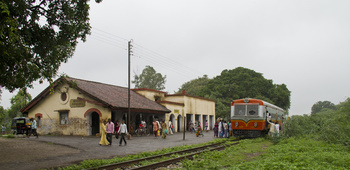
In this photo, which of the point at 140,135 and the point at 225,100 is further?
the point at 225,100

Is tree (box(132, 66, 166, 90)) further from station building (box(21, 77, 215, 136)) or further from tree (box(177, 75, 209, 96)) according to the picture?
station building (box(21, 77, 215, 136))

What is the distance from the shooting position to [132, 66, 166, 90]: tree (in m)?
65.1

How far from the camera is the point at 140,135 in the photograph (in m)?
25.7

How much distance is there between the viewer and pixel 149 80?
6538 centimetres

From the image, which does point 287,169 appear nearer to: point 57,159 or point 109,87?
point 57,159

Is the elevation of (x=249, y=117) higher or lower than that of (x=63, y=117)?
higher

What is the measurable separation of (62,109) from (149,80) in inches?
1590

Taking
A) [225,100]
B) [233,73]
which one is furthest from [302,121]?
[233,73]

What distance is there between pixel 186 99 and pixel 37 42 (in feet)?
79.3

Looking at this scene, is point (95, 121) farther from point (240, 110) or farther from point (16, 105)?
point (16, 105)

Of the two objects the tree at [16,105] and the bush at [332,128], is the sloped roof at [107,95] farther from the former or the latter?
the tree at [16,105]

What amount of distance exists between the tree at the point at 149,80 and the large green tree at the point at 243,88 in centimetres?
1542

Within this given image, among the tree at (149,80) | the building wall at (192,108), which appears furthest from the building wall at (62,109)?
the tree at (149,80)

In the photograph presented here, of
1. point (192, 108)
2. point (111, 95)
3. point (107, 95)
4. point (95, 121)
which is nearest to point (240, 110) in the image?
point (107, 95)
